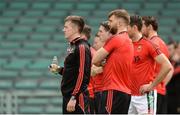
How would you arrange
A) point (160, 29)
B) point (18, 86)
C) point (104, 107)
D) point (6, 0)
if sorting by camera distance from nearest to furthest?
point (104, 107)
point (18, 86)
point (160, 29)
point (6, 0)

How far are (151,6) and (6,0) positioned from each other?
3.65 m

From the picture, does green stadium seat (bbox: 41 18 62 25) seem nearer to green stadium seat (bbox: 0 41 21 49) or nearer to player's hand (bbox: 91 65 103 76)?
green stadium seat (bbox: 0 41 21 49)

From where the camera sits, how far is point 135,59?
8.61m

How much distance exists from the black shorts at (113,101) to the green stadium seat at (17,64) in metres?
7.51

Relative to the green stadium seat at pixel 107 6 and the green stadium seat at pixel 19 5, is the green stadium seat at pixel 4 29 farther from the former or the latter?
the green stadium seat at pixel 107 6

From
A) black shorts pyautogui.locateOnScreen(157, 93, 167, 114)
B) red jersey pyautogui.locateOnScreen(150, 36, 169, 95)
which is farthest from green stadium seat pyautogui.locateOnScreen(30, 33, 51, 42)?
red jersey pyautogui.locateOnScreen(150, 36, 169, 95)

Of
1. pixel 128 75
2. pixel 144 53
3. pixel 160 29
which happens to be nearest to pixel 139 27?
pixel 144 53

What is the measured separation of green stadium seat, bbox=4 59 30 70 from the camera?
15.0 m

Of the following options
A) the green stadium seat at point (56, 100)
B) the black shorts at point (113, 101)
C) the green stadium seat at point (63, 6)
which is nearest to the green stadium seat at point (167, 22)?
the green stadium seat at point (63, 6)

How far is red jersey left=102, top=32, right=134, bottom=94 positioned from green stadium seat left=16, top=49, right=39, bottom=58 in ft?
25.9

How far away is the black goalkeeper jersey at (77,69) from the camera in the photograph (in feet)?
25.8

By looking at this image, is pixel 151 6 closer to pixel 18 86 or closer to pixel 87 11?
pixel 87 11

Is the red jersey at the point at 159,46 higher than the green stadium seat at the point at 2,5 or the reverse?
the reverse

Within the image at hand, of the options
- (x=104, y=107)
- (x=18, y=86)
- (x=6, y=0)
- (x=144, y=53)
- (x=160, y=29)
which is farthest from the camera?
(x=6, y=0)
